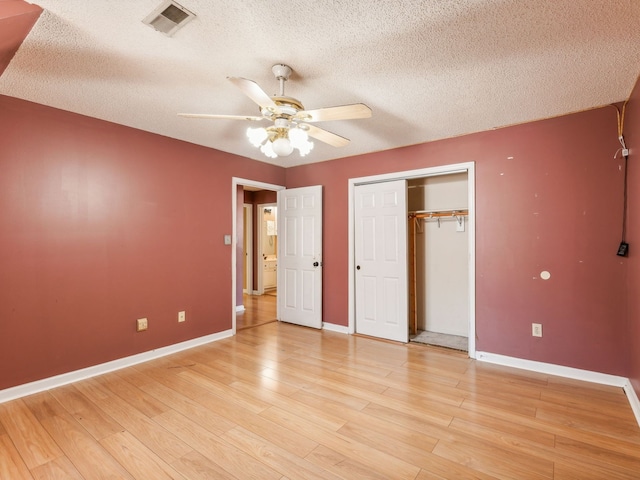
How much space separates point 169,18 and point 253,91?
0.55 m

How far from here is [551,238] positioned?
3.01m

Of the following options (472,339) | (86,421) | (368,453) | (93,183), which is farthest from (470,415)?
(93,183)

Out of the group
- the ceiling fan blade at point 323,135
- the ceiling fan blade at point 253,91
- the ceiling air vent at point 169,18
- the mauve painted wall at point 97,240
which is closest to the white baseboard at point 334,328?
the mauve painted wall at point 97,240

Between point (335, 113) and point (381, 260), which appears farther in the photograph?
point (381, 260)

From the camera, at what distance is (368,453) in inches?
74.5

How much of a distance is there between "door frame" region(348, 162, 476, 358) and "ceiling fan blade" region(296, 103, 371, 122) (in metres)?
1.94

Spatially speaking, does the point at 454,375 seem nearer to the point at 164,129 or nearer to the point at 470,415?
the point at 470,415

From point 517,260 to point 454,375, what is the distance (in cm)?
133

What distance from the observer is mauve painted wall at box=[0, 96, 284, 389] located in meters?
2.59

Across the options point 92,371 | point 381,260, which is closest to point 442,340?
point 381,260

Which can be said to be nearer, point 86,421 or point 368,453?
point 368,453

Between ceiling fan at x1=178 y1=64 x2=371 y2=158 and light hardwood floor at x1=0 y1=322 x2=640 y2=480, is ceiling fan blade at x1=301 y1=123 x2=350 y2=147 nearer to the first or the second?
ceiling fan at x1=178 y1=64 x2=371 y2=158

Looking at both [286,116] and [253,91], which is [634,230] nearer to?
[286,116]

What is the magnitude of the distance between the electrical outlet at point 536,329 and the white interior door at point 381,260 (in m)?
1.32
